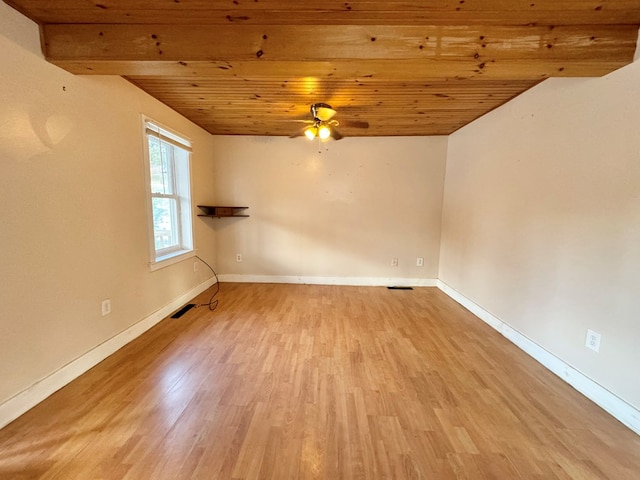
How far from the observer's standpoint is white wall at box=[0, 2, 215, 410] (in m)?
1.59

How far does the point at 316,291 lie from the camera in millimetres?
4172

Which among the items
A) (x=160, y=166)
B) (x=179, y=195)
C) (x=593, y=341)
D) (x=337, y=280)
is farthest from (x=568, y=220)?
(x=179, y=195)

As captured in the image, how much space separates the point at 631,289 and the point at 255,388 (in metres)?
2.50

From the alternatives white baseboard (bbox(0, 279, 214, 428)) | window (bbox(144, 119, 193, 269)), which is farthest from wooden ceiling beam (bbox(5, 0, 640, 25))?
white baseboard (bbox(0, 279, 214, 428))

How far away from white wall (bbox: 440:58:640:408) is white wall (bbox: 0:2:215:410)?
3.69 metres

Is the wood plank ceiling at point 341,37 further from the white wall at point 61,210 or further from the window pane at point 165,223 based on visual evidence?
the window pane at point 165,223

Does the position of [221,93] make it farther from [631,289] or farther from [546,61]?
[631,289]

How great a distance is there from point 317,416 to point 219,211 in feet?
10.9

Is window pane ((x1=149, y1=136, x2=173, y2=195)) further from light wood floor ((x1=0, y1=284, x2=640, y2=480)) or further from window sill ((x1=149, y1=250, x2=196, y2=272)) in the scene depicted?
light wood floor ((x1=0, y1=284, x2=640, y2=480))

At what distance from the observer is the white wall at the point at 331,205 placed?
14.1ft

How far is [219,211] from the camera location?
4.21 metres

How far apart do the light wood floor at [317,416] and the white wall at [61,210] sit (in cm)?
39

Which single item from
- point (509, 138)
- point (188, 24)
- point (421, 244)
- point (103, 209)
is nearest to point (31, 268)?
point (103, 209)

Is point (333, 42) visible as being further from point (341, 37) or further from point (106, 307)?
point (106, 307)
